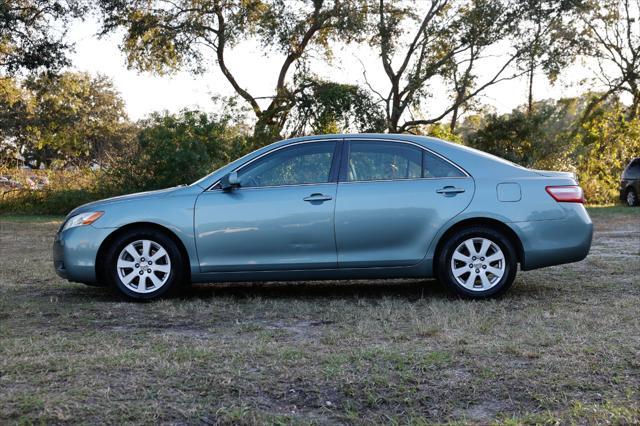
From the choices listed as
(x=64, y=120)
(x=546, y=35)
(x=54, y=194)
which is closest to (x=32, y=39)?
(x=54, y=194)

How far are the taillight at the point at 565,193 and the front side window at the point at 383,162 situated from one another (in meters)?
1.17

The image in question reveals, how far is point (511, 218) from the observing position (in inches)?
291

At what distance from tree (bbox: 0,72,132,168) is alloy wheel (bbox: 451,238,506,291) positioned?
1782cm

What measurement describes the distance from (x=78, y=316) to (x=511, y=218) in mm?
3751

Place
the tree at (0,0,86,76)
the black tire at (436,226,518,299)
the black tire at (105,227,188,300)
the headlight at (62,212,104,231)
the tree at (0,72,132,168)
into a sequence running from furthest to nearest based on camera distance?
the tree at (0,72,132,168) < the tree at (0,0,86,76) < the headlight at (62,212,104,231) < the black tire at (105,227,188,300) < the black tire at (436,226,518,299)

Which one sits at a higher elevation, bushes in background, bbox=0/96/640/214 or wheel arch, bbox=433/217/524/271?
bushes in background, bbox=0/96/640/214

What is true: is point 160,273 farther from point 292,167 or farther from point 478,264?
point 478,264

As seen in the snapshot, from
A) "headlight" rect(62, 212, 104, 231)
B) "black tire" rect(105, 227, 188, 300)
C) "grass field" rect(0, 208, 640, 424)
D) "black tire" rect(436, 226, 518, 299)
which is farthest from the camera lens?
"headlight" rect(62, 212, 104, 231)

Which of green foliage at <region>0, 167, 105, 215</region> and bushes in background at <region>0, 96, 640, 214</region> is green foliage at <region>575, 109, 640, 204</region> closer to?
bushes in background at <region>0, 96, 640, 214</region>

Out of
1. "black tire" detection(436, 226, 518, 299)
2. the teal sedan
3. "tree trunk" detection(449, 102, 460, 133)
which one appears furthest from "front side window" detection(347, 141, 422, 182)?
"tree trunk" detection(449, 102, 460, 133)

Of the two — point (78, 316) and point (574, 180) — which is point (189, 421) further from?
point (574, 180)

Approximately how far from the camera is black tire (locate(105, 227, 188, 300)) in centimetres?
749

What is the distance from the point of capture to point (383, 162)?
7.61 metres

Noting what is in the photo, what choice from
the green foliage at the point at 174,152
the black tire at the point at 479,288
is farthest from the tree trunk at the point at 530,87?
the black tire at the point at 479,288
